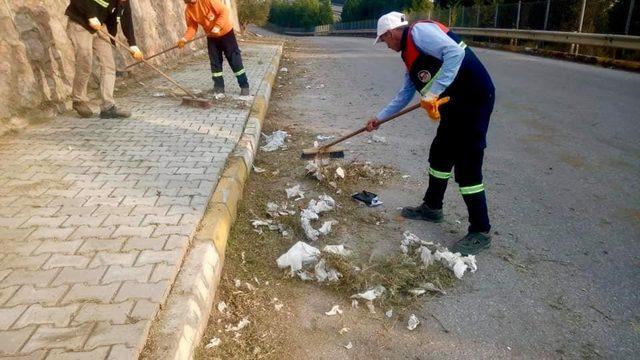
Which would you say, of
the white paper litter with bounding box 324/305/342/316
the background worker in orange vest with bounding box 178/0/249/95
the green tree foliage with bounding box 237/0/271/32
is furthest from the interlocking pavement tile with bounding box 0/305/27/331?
the green tree foliage with bounding box 237/0/271/32

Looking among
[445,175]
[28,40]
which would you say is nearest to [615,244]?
[445,175]

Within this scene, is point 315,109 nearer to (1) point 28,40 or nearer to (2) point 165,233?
(1) point 28,40

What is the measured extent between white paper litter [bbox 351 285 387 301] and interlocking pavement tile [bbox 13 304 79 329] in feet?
4.92

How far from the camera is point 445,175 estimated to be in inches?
142

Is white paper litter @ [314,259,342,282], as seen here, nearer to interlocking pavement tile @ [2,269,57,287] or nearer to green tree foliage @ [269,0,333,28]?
interlocking pavement tile @ [2,269,57,287]

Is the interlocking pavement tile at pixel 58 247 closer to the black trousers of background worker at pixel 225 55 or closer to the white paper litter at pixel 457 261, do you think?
the white paper litter at pixel 457 261

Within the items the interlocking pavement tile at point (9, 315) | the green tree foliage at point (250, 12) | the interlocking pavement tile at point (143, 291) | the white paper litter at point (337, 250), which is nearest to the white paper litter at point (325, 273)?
the white paper litter at point (337, 250)

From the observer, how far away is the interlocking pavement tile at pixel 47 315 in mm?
2191

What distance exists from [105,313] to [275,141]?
137 inches

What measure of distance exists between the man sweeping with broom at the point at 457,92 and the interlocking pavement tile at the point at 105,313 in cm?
212

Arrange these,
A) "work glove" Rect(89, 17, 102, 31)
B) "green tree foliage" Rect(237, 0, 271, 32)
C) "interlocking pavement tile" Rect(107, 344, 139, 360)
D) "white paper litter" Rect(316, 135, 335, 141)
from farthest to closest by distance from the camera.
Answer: "green tree foliage" Rect(237, 0, 271, 32) < "white paper litter" Rect(316, 135, 335, 141) < "work glove" Rect(89, 17, 102, 31) < "interlocking pavement tile" Rect(107, 344, 139, 360)

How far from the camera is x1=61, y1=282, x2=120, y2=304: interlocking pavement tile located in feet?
7.72

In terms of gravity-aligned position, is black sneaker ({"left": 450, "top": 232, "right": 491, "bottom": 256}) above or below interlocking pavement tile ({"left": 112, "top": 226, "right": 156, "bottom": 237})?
below

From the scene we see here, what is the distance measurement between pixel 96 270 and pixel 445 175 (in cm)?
247
